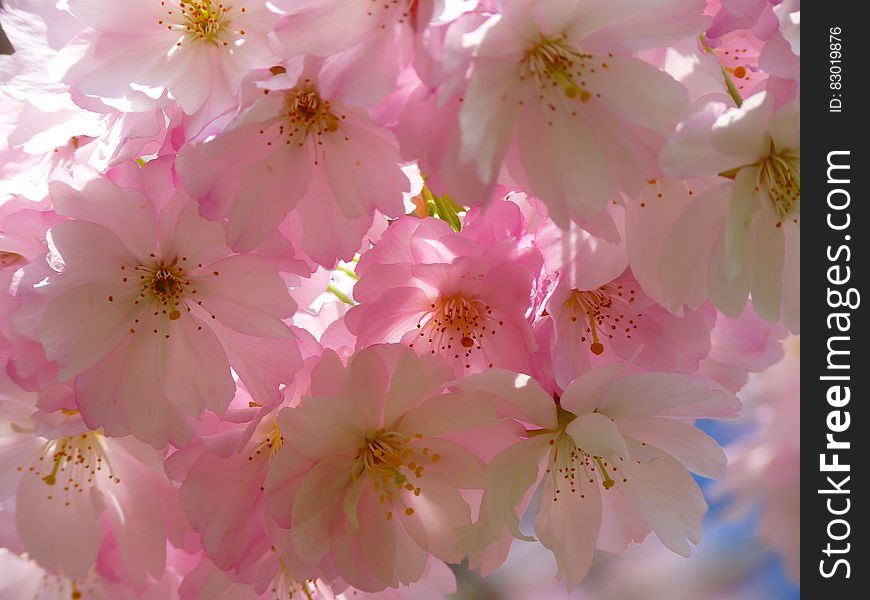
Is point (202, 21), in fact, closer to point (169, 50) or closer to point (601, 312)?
point (169, 50)

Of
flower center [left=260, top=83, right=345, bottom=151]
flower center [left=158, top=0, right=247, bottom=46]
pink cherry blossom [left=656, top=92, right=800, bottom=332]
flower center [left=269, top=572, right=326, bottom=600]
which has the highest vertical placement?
flower center [left=158, top=0, right=247, bottom=46]

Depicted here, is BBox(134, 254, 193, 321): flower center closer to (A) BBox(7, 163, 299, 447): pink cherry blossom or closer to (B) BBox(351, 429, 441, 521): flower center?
(A) BBox(7, 163, 299, 447): pink cherry blossom

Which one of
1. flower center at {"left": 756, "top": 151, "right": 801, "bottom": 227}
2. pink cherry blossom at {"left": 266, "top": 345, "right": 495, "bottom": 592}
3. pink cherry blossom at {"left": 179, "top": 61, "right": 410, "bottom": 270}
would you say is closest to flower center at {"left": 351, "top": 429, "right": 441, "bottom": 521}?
pink cherry blossom at {"left": 266, "top": 345, "right": 495, "bottom": 592}

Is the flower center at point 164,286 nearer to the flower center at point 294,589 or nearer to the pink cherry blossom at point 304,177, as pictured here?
the pink cherry blossom at point 304,177

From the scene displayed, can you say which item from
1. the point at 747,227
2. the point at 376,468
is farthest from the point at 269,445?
the point at 747,227
